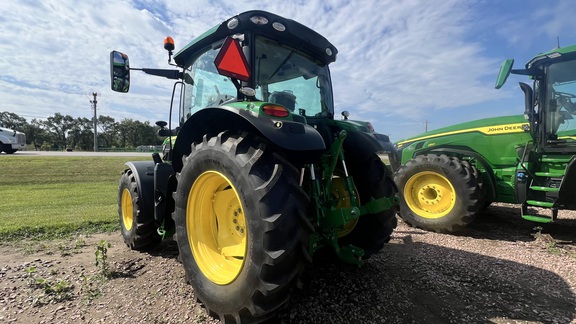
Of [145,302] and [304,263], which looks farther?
[145,302]

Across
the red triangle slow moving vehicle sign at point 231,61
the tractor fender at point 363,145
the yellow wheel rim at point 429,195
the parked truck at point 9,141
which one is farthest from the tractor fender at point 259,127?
the parked truck at point 9,141

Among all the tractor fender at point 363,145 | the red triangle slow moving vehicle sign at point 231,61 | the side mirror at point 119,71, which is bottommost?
the tractor fender at point 363,145

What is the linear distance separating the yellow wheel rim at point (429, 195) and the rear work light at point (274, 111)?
13.5ft

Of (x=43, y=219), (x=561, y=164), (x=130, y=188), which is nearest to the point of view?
(x=130, y=188)

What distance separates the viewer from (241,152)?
6.86 ft

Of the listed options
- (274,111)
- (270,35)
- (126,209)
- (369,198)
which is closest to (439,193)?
(369,198)

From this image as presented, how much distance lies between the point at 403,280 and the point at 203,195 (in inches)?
80.6

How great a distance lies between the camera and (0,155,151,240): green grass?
16.0 feet

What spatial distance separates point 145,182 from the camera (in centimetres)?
388

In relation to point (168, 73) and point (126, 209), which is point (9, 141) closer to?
point (126, 209)

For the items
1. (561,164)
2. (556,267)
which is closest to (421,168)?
(561,164)

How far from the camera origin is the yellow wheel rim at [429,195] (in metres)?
5.37

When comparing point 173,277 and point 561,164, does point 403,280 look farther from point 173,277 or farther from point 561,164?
point 561,164

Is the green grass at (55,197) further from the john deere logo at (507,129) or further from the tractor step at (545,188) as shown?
the john deere logo at (507,129)
